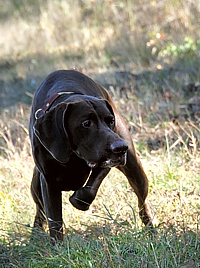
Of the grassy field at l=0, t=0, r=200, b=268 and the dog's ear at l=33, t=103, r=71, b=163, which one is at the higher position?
the dog's ear at l=33, t=103, r=71, b=163

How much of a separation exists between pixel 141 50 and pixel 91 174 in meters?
6.27

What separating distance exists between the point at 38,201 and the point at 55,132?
1.14 m

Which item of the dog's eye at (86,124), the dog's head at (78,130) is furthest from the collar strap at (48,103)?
the dog's eye at (86,124)

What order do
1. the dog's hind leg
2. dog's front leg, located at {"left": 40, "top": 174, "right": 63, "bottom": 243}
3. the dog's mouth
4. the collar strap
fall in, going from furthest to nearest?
the dog's hind leg → dog's front leg, located at {"left": 40, "top": 174, "right": 63, "bottom": 243} → the collar strap → the dog's mouth

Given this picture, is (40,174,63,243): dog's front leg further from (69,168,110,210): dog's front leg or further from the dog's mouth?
the dog's mouth

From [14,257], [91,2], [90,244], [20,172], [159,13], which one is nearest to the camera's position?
[90,244]

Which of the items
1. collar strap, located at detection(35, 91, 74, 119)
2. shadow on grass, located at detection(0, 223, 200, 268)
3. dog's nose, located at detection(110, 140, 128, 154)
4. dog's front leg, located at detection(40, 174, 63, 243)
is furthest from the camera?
dog's front leg, located at detection(40, 174, 63, 243)

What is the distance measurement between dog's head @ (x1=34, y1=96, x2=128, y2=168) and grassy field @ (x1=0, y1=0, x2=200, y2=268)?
0.41 m

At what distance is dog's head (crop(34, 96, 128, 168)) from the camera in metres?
3.98

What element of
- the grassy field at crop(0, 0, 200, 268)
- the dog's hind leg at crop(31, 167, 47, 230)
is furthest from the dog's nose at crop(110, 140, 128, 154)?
the dog's hind leg at crop(31, 167, 47, 230)

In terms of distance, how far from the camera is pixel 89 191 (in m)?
4.27

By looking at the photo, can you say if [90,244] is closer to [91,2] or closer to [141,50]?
[141,50]

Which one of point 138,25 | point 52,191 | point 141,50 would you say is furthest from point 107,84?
point 52,191

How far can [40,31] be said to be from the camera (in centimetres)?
1381
